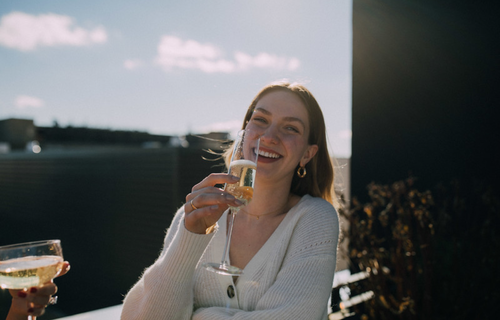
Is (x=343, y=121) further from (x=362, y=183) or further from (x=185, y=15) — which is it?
(x=185, y=15)

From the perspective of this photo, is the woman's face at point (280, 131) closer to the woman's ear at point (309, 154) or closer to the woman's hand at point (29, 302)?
the woman's ear at point (309, 154)

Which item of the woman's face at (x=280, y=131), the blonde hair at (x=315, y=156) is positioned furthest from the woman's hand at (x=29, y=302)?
the blonde hair at (x=315, y=156)

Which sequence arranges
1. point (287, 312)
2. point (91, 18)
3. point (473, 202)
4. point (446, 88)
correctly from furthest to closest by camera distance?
1. point (91, 18)
2. point (446, 88)
3. point (473, 202)
4. point (287, 312)

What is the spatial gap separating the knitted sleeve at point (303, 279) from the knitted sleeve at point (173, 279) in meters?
0.18

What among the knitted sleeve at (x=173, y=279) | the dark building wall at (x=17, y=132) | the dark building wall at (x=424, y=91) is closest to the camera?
the knitted sleeve at (x=173, y=279)

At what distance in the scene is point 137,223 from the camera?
8648 millimetres

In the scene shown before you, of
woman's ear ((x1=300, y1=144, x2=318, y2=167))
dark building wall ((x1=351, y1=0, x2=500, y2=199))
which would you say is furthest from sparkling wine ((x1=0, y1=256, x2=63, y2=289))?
dark building wall ((x1=351, y1=0, x2=500, y2=199))

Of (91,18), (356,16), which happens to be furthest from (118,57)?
(356,16)

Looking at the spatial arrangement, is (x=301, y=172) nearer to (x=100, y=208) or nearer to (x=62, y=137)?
(x=100, y=208)

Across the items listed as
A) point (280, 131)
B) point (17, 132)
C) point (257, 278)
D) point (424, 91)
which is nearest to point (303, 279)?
point (257, 278)

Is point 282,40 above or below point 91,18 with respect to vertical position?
below

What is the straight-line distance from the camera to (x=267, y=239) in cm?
186

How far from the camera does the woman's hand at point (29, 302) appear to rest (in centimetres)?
105

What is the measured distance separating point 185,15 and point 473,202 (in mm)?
3545
